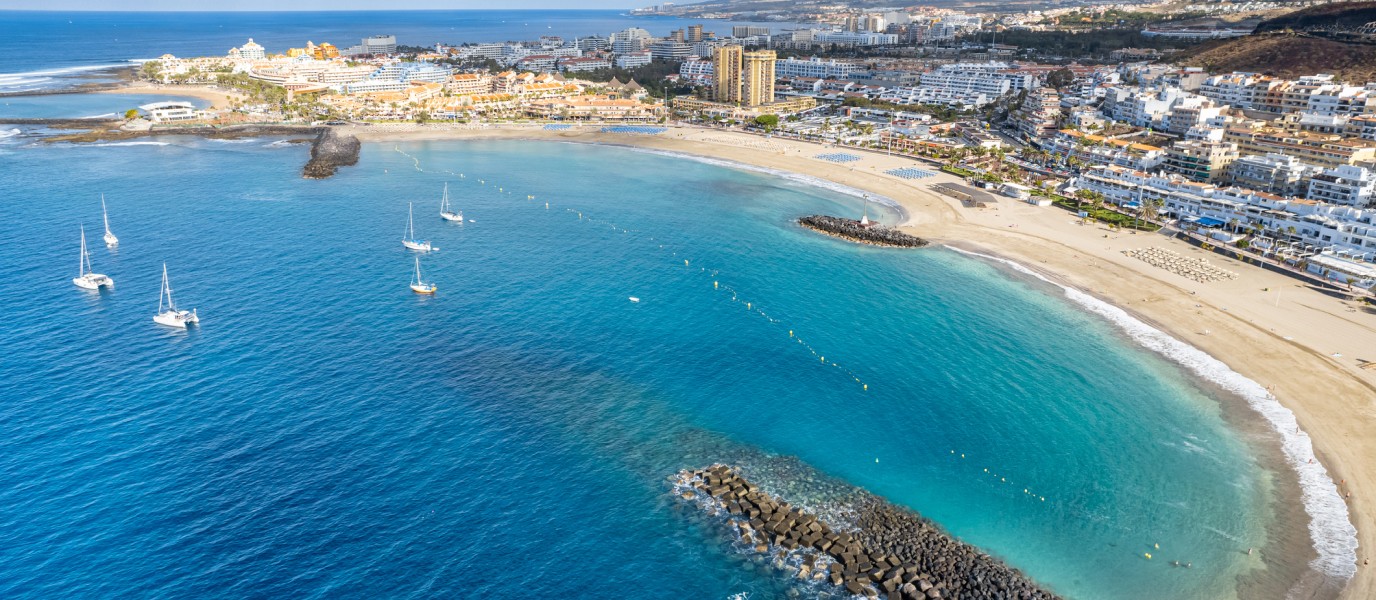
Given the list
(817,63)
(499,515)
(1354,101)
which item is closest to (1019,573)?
(499,515)

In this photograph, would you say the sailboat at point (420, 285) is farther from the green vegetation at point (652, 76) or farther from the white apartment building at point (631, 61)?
the white apartment building at point (631, 61)

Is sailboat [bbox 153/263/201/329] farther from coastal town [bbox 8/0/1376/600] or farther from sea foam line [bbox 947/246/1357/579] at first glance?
sea foam line [bbox 947/246/1357/579]

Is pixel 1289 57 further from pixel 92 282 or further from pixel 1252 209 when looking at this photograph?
pixel 92 282

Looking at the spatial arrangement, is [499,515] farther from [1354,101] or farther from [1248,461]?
[1354,101]

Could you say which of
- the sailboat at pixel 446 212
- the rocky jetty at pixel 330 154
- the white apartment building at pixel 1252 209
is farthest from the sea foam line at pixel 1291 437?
the rocky jetty at pixel 330 154

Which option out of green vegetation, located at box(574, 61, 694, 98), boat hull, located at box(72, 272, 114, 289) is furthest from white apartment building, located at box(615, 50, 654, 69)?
boat hull, located at box(72, 272, 114, 289)
